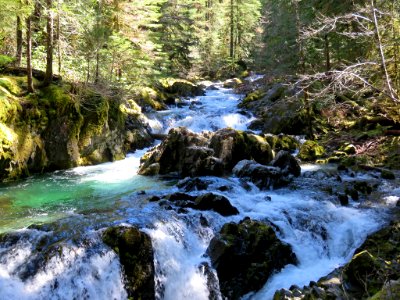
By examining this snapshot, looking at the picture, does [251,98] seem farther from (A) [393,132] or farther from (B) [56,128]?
(B) [56,128]

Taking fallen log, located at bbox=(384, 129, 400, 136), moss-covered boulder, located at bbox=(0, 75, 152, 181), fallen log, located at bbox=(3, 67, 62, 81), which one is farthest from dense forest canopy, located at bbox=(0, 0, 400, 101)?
fallen log, located at bbox=(384, 129, 400, 136)

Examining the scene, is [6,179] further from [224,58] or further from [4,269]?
[224,58]

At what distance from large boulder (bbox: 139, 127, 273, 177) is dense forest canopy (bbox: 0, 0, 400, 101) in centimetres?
415

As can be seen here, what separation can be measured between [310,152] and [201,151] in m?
5.91

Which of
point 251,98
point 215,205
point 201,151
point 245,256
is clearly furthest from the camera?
point 251,98

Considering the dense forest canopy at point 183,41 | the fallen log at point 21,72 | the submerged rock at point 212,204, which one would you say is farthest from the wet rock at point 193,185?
the fallen log at point 21,72

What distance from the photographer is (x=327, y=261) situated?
9.05m

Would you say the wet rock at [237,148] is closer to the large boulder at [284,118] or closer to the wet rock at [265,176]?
the wet rock at [265,176]

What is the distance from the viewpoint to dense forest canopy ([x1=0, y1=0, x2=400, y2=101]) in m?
11.1

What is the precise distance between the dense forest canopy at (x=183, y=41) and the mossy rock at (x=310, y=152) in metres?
3.52

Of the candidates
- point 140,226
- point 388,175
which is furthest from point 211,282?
point 388,175

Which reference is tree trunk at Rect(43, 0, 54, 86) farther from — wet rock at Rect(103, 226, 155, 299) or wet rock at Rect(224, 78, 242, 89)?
wet rock at Rect(224, 78, 242, 89)

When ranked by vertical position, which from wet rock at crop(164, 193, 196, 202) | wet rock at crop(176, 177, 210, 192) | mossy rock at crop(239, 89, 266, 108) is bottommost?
wet rock at crop(164, 193, 196, 202)

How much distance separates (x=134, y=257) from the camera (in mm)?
7594
